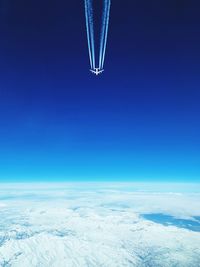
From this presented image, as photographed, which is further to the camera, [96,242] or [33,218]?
[33,218]

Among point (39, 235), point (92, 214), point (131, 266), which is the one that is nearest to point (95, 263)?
point (131, 266)

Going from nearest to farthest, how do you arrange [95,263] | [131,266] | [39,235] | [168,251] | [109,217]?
[131,266], [95,263], [168,251], [39,235], [109,217]

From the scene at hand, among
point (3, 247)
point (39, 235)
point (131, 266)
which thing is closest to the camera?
point (131, 266)

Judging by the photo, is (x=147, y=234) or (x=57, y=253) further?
(x=147, y=234)

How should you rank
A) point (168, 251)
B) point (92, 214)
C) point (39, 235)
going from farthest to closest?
point (92, 214)
point (39, 235)
point (168, 251)

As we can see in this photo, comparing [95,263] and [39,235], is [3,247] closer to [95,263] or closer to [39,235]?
[39,235]

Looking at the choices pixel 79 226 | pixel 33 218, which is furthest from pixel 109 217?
pixel 33 218

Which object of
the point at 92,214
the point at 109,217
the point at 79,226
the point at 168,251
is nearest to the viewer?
the point at 168,251

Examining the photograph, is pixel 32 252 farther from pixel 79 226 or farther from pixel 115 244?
pixel 79 226
